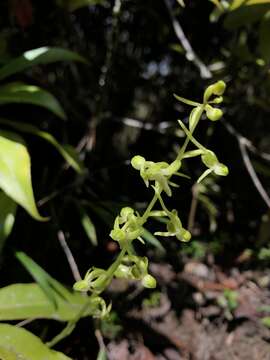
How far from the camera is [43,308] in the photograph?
45.3 inches

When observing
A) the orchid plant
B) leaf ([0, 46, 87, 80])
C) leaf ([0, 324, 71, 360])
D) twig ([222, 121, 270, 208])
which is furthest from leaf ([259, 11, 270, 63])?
leaf ([0, 324, 71, 360])

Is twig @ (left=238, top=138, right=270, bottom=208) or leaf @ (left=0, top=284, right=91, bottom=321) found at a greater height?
leaf @ (left=0, top=284, right=91, bottom=321)

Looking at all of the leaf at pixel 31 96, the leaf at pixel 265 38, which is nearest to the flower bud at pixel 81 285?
the leaf at pixel 31 96

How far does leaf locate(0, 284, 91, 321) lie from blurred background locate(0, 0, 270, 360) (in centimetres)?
16

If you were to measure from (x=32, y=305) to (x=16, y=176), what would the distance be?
283 mm

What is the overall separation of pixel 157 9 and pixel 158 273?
1.00 meters

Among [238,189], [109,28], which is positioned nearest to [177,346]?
[238,189]


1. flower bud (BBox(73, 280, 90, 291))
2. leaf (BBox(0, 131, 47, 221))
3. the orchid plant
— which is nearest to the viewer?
the orchid plant

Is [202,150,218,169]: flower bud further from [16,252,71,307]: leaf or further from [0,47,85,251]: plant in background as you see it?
[16,252,71,307]: leaf

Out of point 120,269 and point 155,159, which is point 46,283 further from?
point 155,159

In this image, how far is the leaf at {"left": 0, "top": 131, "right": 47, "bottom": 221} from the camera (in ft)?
3.34

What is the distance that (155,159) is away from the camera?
7.26ft

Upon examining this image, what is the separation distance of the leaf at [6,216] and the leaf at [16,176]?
15cm

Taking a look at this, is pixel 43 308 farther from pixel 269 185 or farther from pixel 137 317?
pixel 269 185
